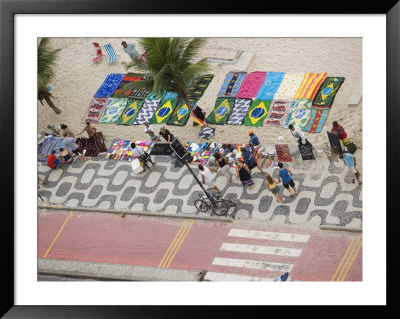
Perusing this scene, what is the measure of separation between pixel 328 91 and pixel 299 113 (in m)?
1.36

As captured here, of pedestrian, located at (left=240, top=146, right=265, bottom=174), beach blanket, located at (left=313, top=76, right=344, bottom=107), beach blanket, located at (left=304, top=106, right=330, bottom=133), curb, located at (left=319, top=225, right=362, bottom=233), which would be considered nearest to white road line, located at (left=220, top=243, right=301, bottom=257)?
curb, located at (left=319, top=225, right=362, bottom=233)

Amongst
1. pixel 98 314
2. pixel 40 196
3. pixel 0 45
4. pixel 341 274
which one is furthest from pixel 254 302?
pixel 40 196

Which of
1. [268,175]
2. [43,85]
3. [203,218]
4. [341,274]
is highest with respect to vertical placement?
[43,85]

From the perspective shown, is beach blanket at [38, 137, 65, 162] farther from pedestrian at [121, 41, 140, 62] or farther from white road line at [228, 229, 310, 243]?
white road line at [228, 229, 310, 243]

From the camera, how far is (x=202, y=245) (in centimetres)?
2084

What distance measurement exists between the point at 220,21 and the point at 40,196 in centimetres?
1220

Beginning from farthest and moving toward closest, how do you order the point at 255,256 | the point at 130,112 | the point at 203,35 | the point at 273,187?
the point at 130,112
the point at 273,187
the point at 255,256
the point at 203,35

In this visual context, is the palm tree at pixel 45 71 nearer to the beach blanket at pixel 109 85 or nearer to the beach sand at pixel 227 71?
the beach sand at pixel 227 71

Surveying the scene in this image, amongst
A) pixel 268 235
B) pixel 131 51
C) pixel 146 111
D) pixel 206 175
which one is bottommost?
pixel 268 235

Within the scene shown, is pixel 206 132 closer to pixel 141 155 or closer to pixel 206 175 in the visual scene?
pixel 141 155

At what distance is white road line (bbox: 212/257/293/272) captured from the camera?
64.0 ft

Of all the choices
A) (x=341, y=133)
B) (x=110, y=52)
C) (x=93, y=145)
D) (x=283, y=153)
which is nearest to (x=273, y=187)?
(x=283, y=153)

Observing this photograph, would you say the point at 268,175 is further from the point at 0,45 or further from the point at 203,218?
the point at 0,45

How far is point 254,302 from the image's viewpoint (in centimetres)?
1339
